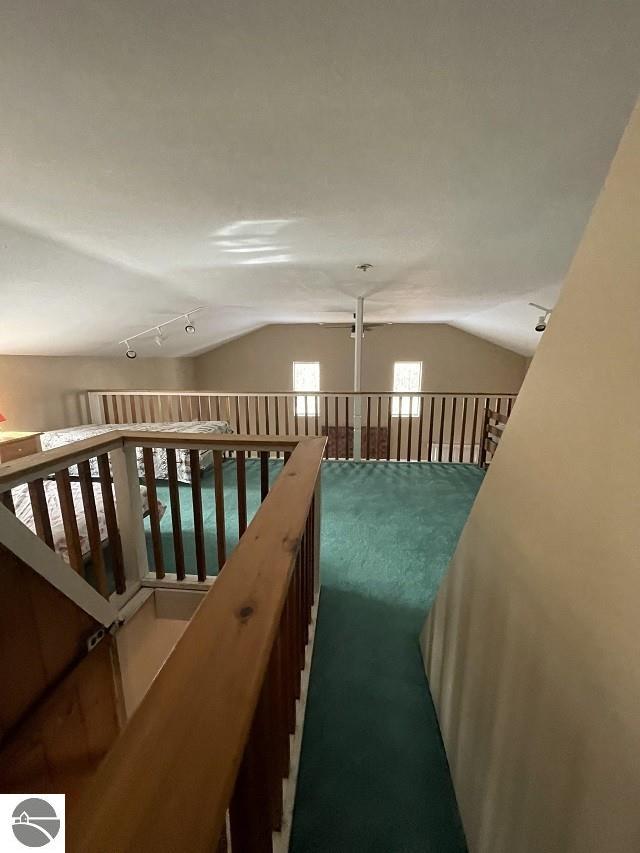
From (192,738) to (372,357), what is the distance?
787 centimetres

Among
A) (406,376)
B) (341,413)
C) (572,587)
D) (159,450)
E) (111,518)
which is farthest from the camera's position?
(406,376)

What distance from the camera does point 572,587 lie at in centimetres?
62

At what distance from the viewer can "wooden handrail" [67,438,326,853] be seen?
292mm

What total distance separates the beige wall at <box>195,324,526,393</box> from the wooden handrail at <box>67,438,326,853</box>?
24.7ft

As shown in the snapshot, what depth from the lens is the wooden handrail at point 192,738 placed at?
0.96ft

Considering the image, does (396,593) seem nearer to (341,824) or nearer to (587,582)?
(341,824)

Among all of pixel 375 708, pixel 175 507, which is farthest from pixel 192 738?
pixel 175 507

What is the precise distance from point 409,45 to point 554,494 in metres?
1.19

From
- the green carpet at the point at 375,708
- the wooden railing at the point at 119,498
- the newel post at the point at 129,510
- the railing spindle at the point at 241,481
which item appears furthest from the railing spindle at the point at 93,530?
the green carpet at the point at 375,708

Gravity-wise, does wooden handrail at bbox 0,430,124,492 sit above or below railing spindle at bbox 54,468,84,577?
above

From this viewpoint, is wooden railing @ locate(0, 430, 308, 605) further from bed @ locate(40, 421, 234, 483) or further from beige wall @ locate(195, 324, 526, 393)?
beige wall @ locate(195, 324, 526, 393)

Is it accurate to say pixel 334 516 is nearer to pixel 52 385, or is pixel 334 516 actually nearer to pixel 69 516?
pixel 69 516

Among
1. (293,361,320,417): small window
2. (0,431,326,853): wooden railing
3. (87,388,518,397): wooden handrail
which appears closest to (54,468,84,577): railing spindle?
(0,431,326,853): wooden railing

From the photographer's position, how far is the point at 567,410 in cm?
71
